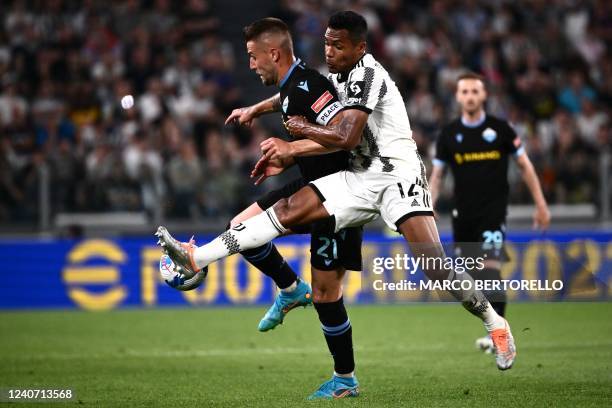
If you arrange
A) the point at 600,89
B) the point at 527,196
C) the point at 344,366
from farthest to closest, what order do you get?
1. the point at 600,89
2. the point at 527,196
3. the point at 344,366

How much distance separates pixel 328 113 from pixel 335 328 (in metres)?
1.57

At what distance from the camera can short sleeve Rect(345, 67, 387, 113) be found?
6.89 meters

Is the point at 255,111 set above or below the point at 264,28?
below

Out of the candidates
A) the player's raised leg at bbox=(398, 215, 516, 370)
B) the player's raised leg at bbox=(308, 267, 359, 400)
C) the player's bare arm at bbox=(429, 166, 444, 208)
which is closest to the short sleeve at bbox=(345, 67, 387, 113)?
the player's raised leg at bbox=(398, 215, 516, 370)

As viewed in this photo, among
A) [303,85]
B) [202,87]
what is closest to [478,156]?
[303,85]

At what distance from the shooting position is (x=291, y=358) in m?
9.99

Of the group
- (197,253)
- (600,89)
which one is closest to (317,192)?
(197,253)

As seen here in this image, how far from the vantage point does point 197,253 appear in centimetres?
694

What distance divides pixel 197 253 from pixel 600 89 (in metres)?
14.2

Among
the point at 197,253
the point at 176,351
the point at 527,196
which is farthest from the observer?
the point at 527,196

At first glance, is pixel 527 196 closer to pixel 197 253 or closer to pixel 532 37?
pixel 532 37

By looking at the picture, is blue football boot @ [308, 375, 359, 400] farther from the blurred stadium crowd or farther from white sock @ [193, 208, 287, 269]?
the blurred stadium crowd

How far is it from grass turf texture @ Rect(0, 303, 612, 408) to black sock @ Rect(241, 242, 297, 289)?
81 cm

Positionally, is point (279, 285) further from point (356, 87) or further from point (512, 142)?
point (512, 142)
